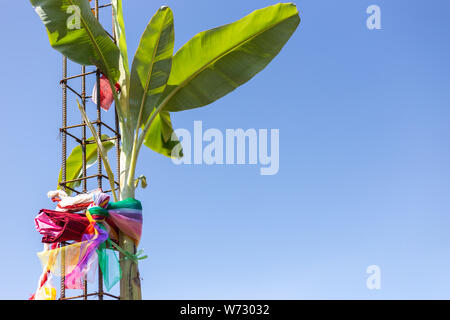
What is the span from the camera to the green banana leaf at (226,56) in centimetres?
782

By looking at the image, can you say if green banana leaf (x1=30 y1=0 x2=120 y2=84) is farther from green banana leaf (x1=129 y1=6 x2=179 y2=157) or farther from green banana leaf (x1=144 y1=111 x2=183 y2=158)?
green banana leaf (x1=144 y1=111 x2=183 y2=158)

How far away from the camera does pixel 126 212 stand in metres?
7.11

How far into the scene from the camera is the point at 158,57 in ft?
25.2

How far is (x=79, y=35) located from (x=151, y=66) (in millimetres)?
1010

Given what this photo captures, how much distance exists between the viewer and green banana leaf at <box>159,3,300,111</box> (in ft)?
25.7

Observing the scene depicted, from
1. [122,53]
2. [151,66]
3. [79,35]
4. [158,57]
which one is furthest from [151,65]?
[79,35]

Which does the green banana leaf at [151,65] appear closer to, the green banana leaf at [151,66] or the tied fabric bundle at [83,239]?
the green banana leaf at [151,66]

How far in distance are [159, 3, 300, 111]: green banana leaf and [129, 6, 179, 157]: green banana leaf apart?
0.27 m

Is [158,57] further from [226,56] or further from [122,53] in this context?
[226,56]
